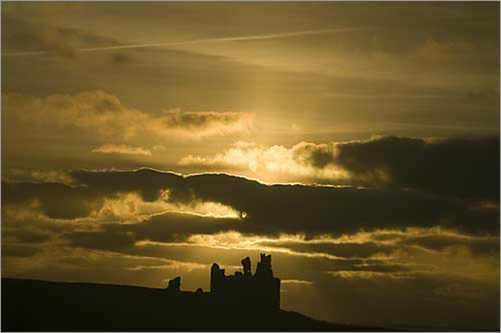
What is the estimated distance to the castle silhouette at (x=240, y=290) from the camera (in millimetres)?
75562

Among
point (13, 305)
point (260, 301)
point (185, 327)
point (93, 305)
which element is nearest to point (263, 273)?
point (260, 301)

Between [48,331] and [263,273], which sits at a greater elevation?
[263,273]

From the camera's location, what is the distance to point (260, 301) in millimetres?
76562

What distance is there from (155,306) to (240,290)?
6.45 m

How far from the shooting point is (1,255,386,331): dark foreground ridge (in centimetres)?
7188

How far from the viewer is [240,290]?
2980 inches

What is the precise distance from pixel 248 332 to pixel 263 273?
19.9 ft

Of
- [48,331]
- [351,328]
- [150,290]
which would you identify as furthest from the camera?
[351,328]

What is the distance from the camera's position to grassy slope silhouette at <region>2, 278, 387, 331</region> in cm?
7106

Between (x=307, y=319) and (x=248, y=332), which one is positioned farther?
(x=307, y=319)

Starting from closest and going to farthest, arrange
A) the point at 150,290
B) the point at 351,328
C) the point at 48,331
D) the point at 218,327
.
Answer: the point at 48,331, the point at 218,327, the point at 150,290, the point at 351,328

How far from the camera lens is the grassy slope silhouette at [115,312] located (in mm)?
71062

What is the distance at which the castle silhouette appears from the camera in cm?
7556

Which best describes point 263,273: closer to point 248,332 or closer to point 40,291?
point 248,332
